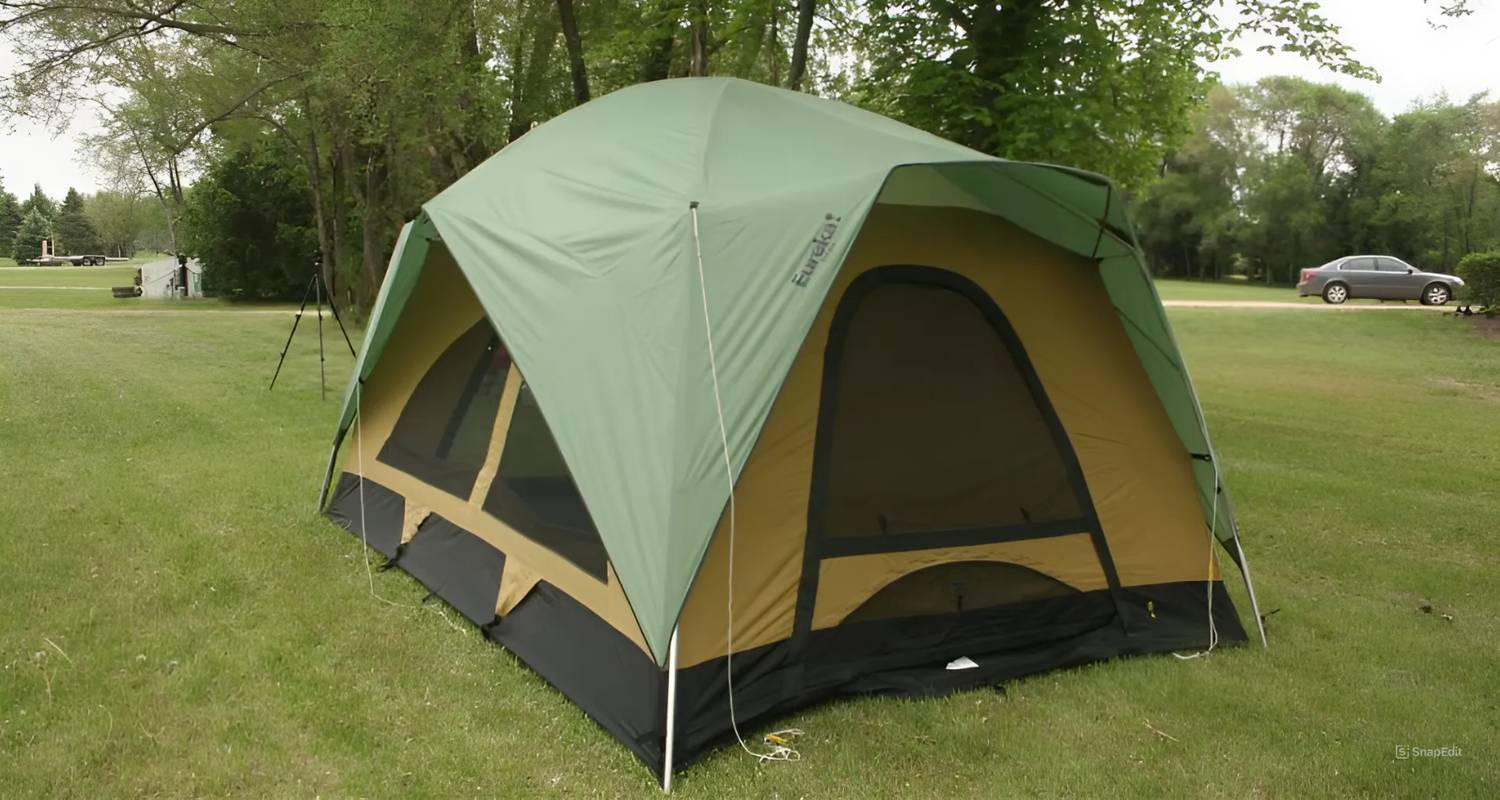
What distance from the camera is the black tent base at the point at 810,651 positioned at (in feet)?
10.3

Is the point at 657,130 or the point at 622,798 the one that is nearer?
the point at 622,798

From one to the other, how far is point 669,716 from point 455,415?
2288 millimetres

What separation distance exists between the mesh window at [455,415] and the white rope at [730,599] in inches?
62.2

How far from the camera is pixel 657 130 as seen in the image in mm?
4008

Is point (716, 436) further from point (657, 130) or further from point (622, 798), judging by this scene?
point (657, 130)

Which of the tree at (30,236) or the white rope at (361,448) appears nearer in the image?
the white rope at (361,448)

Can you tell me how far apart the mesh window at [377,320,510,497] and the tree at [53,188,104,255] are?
236 feet

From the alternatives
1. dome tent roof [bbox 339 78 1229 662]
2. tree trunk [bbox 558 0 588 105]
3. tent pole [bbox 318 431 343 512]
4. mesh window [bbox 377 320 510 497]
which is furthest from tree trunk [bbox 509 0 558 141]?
dome tent roof [bbox 339 78 1229 662]

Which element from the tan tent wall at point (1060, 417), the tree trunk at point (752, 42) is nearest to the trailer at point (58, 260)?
the tree trunk at point (752, 42)

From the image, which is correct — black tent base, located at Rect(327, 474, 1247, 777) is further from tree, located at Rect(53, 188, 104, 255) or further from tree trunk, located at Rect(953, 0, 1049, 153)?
tree, located at Rect(53, 188, 104, 255)

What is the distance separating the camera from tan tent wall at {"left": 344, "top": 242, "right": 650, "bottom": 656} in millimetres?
3566

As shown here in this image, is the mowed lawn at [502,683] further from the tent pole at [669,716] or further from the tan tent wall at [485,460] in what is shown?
the tan tent wall at [485,460]

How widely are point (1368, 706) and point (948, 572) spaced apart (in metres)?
1.51

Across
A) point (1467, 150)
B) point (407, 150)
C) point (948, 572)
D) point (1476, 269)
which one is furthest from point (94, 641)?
point (1467, 150)
